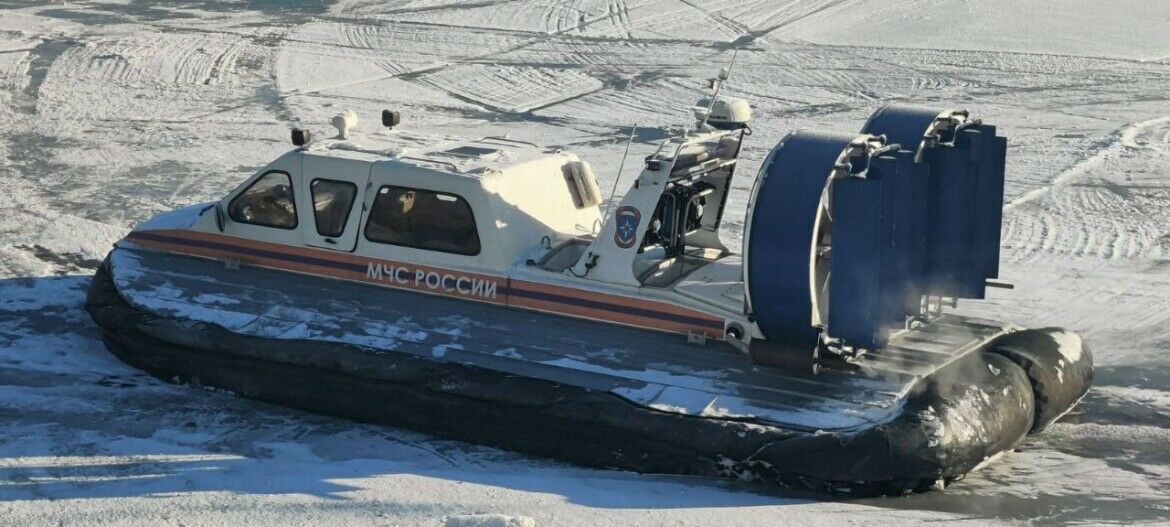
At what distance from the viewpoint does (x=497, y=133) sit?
16.3 meters

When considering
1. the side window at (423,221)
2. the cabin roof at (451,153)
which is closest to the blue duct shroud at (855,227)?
the side window at (423,221)

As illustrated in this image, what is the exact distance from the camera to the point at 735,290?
30.4 feet

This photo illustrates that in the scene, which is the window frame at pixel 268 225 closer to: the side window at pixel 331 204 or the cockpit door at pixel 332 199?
the cockpit door at pixel 332 199

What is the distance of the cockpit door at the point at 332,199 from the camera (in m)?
10.0

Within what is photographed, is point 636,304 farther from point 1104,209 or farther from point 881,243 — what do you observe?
point 1104,209

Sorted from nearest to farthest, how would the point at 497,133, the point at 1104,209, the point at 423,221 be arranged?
the point at 423,221 → the point at 1104,209 → the point at 497,133

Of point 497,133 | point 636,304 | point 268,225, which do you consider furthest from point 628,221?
point 497,133

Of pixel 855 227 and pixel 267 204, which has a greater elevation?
pixel 855 227

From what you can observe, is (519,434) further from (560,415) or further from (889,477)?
(889,477)

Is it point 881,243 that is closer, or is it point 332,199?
point 881,243

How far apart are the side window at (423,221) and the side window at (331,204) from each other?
197 millimetres

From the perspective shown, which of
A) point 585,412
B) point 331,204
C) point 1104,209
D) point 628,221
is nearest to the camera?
point 585,412

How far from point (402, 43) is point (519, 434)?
12849 mm

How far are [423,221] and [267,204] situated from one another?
1263 millimetres
